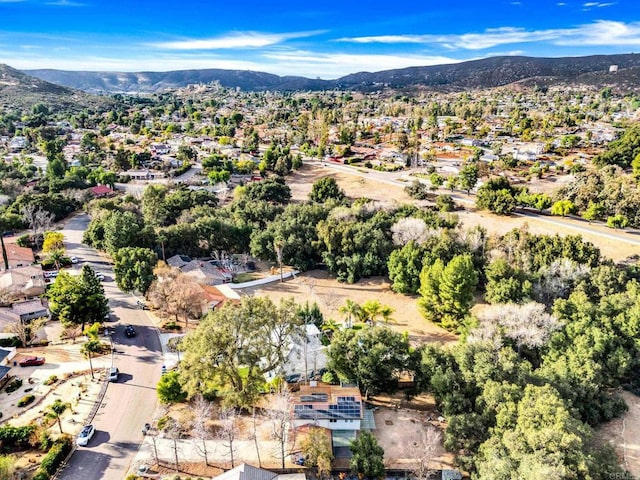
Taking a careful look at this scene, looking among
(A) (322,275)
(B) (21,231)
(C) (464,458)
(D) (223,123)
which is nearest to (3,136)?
(D) (223,123)

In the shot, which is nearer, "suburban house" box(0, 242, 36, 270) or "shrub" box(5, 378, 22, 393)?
"shrub" box(5, 378, 22, 393)

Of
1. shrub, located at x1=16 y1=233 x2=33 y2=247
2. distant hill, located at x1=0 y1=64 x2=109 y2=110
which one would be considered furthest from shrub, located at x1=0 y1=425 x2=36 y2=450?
distant hill, located at x1=0 y1=64 x2=109 y2=110

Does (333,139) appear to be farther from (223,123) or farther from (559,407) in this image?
(559,407)

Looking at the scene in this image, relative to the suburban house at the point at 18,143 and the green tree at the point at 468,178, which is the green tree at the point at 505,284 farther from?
the suburban house at the point at 18,143

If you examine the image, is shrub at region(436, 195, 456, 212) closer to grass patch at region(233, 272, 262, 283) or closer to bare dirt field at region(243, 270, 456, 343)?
bare dirt field at region(243, 270, 456, 343)

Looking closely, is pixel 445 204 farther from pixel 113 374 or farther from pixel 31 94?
pixel 31 94
